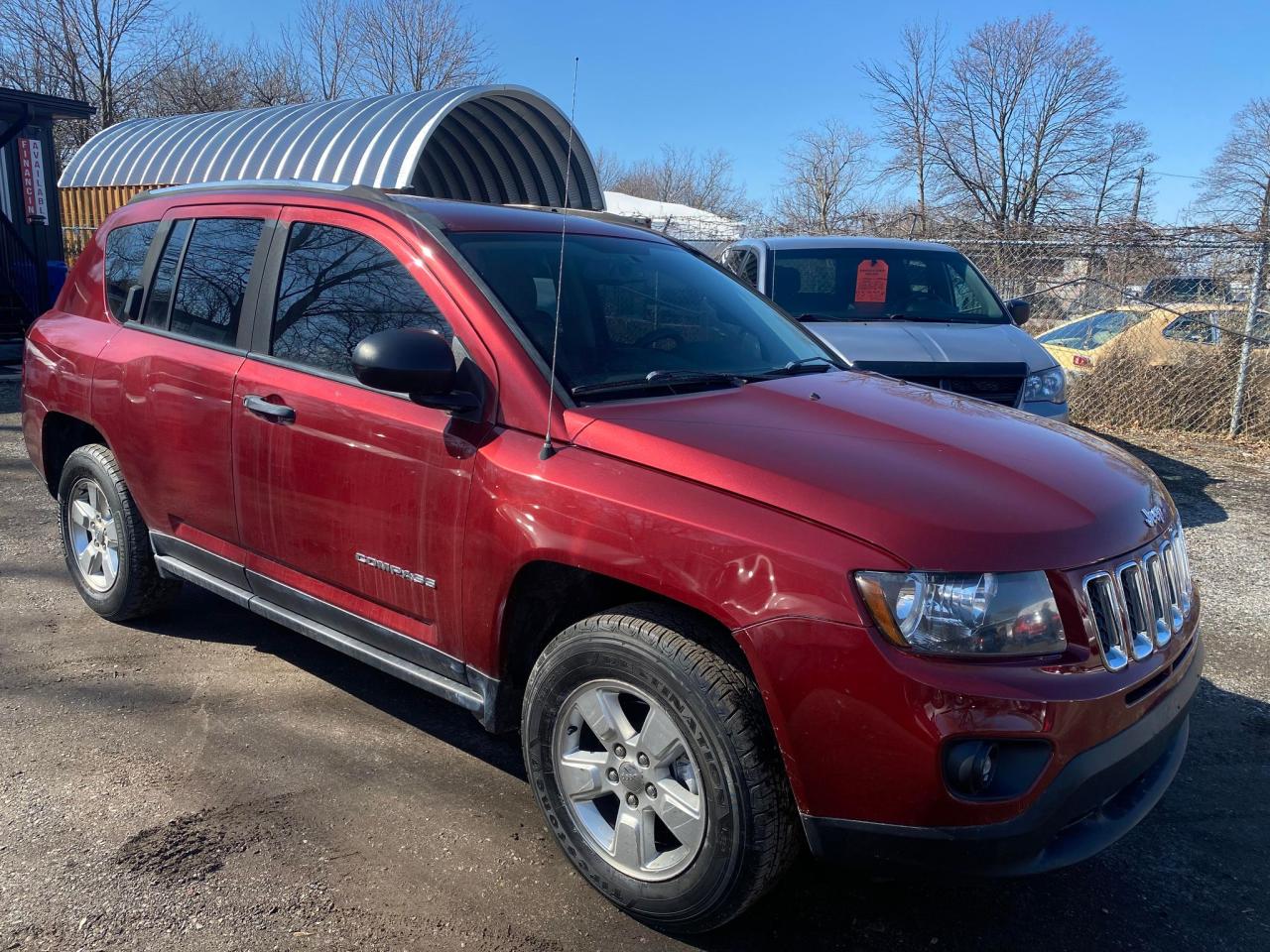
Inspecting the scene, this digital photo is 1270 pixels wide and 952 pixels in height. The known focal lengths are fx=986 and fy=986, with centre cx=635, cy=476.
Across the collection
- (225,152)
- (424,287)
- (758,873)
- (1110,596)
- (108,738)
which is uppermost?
(225,152)

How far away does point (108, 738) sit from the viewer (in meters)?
3.52

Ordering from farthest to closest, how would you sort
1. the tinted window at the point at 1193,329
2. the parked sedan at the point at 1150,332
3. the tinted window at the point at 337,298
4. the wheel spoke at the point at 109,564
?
1. the tinted window at the point at 1193,329
2. the parked sedan at the point at 1150,332
3. the wheel spoke at the point at 109,564
4. the tinted window at the point at 337,298

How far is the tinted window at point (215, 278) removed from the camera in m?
3.68

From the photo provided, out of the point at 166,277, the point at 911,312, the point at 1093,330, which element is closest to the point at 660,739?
the point at 166,277

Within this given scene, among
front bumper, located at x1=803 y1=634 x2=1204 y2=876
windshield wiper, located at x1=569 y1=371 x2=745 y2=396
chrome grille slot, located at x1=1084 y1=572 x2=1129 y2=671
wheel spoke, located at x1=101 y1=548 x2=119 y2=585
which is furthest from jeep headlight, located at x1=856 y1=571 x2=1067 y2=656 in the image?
wheel spoke, located at x1=101 y1=548 x2=119 y2=585

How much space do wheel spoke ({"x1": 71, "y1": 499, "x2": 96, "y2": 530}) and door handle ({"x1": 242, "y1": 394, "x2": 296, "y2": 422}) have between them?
162 cm

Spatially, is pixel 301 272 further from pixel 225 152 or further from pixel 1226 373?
pixel 225 152

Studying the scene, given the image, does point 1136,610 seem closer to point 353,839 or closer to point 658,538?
point 658,538

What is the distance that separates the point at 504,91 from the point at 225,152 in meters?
5.34

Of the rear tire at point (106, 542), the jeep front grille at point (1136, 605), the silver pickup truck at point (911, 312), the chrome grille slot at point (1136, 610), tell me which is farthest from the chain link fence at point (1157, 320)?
the rear tire at point (106, 542)

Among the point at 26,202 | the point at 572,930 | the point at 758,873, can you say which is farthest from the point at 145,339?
the point at 26,202

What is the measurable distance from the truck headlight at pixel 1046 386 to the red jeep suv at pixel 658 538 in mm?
3174

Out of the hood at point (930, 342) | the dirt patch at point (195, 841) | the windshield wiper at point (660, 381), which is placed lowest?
the dirt patch at point (195, 841)

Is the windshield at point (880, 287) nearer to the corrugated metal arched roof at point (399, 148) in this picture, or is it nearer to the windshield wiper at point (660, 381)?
the windshield wiper at point (660, 381)
